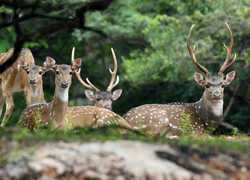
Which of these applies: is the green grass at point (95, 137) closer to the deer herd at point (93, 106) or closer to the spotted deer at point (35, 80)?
the deer herd at point (93, 106)

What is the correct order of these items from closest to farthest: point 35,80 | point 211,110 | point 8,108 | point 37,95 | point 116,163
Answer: point 116,163 < point 211,110 < point 35,80 < point 37,95 < point 8,108

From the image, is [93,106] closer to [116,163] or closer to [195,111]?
[195,111]

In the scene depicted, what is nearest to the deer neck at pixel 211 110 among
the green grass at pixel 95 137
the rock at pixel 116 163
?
the green grass at pixel 95 137

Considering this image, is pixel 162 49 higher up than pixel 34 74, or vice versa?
pixel 34 74

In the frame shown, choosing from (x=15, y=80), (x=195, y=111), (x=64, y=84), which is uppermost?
(x=64, y=84)

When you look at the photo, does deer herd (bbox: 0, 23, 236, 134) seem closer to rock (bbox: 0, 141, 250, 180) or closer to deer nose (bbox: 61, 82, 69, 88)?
deer nose (bbox: 61, 82, 69, 88)

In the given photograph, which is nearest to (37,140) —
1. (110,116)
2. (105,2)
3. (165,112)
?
(105,2)

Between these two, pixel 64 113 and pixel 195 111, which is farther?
pixel 195 111

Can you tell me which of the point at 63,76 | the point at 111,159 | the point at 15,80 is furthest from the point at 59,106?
the point at 111,159

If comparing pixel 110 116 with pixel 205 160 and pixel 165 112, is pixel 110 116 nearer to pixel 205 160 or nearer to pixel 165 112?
pixel 165 112

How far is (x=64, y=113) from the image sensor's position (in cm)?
1337

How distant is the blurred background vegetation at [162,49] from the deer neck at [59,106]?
5138 millimetres

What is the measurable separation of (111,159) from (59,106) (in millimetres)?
5262

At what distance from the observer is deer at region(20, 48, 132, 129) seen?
43.3ft
